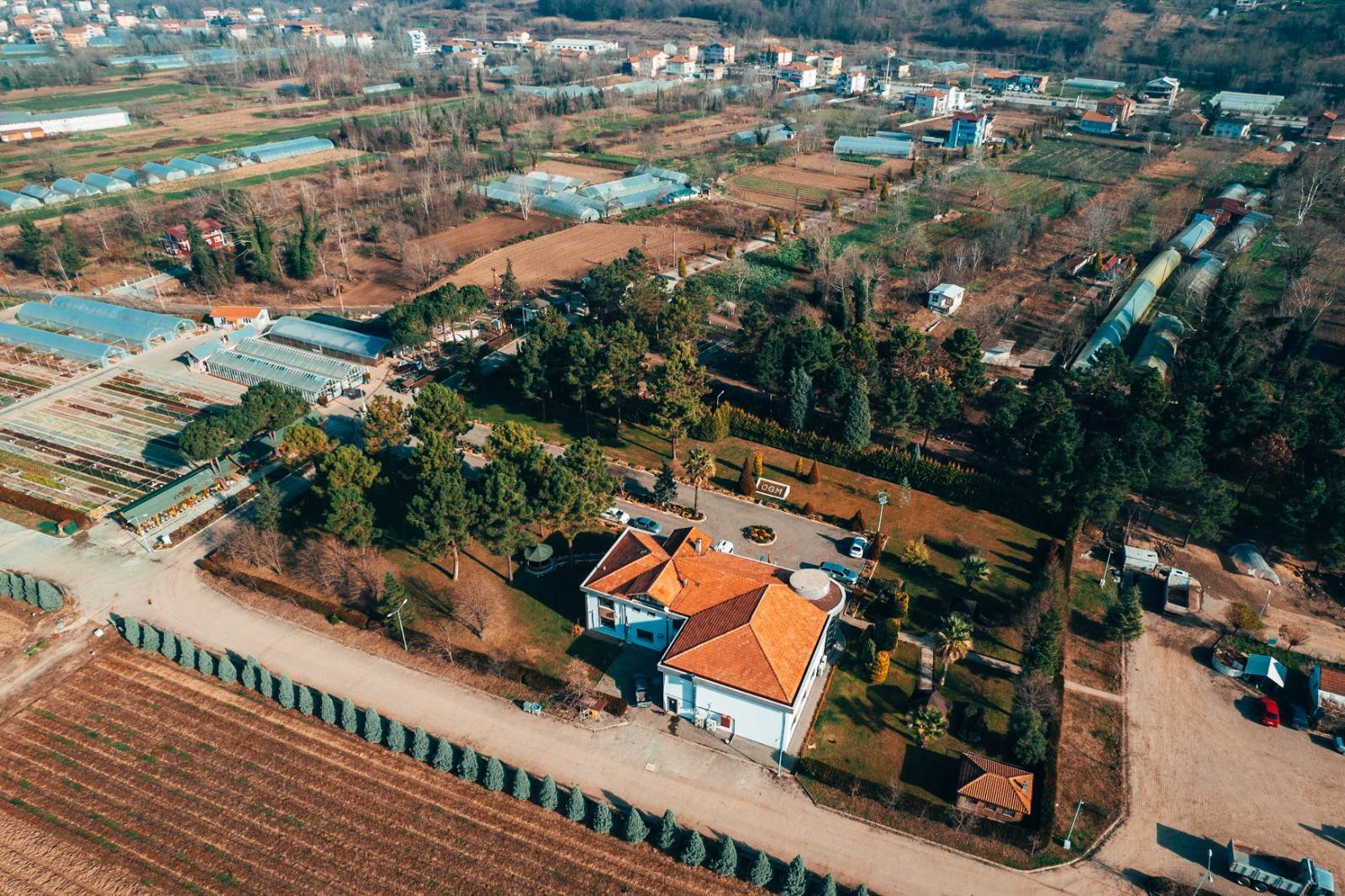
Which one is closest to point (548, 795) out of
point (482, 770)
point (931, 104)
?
point (482, 770)

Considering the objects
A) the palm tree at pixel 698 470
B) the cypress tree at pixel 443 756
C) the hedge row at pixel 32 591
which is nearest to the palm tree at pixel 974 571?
the palm tree at pixel 698 470

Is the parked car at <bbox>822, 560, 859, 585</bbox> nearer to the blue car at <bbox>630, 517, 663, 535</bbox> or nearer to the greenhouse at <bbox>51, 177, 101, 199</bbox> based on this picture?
the blue car at <bbox>630, 517, 663, 535</bbox>

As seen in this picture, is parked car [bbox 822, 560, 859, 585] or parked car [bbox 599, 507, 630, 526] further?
parked car [bbox 599, 507, 630, 526]

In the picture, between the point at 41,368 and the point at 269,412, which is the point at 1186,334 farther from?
the point at 41,368

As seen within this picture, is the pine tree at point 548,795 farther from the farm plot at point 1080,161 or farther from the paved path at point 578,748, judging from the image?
the farm plot at point 1080,161

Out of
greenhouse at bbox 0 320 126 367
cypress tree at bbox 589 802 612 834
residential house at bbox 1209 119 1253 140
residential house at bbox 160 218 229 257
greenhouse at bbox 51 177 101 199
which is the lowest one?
cypress tree at bbox 589 802 612 834

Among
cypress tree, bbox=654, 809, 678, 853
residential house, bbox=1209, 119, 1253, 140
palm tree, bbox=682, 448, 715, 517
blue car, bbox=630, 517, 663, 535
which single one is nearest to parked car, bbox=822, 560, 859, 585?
palm tree, bbox=682, 448, 715, 517

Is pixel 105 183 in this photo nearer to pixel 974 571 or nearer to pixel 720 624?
pixel 720 624
